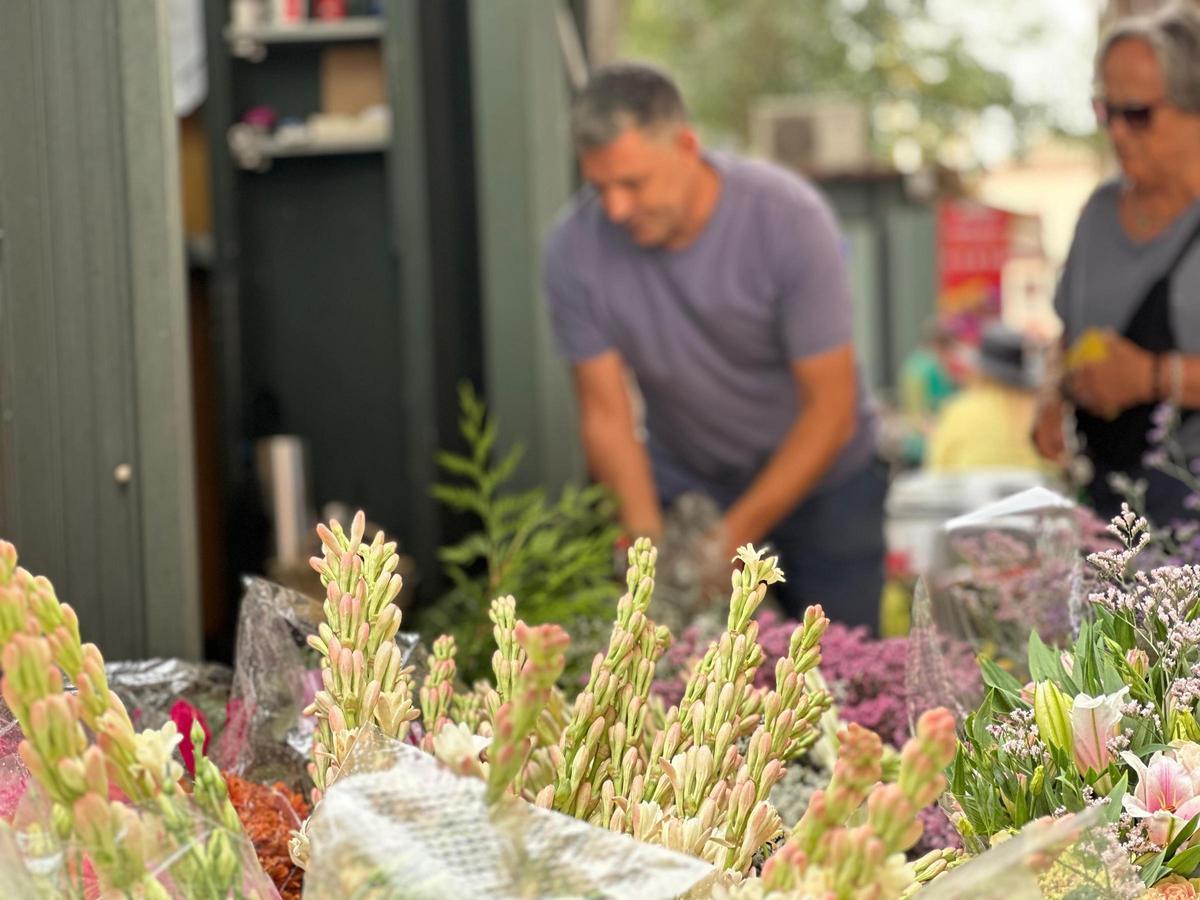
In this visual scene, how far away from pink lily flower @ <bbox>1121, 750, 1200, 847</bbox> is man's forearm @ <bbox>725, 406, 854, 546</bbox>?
2.04m

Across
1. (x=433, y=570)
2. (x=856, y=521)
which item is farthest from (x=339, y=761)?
(x=433, y=570)

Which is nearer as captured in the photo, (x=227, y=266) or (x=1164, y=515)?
(x=1164, y=515)

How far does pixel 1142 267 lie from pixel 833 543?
85 centimetres

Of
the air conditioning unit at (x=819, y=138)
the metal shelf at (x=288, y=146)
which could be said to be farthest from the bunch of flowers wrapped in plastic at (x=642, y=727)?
the air conditioning unit at (x=819, y=138)

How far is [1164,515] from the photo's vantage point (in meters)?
2.35

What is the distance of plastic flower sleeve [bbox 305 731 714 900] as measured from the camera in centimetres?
66

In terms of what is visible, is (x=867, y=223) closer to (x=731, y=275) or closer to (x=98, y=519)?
(x=731, y=275)

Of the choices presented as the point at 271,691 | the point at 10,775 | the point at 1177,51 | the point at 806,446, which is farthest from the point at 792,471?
the point at 10,775

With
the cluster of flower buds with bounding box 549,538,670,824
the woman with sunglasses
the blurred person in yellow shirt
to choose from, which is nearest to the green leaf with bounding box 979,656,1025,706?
the cluster of flower buds with bounding box 549,538,670,824

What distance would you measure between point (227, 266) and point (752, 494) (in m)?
2.54

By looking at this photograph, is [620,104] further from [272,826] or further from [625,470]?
[272,826]

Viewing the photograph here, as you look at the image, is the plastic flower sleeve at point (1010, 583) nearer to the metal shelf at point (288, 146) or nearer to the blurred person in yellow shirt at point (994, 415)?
the metal shelf at point (288, 146)

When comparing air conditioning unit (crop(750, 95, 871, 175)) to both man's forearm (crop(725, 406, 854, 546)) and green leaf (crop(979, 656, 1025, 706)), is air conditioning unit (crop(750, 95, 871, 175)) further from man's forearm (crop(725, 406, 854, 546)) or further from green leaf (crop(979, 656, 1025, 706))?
green leaf (crop(979, 656, 1025, 706))

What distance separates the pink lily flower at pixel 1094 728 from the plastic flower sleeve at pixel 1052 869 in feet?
0.34
